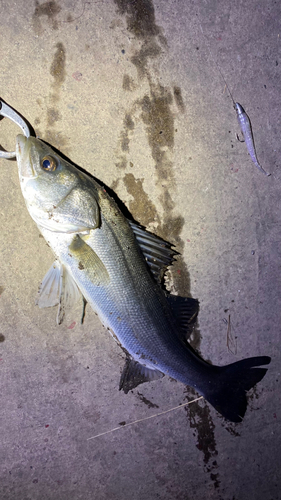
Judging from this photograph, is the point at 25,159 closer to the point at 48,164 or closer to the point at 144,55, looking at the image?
the point at 48,164

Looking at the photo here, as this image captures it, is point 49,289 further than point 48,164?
Yes

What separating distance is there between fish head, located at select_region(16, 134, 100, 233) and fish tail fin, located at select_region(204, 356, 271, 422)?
6.28 ft

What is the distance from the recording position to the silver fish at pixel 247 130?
3.16 metres

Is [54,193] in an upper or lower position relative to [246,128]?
lower

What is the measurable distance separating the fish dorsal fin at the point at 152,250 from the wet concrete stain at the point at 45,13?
2.16 metres

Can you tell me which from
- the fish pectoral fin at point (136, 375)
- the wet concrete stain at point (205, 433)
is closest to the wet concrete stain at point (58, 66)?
the fish pectoral fin at point (136, 375)

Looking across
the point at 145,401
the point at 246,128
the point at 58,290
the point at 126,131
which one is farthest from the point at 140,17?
the point at 145,401

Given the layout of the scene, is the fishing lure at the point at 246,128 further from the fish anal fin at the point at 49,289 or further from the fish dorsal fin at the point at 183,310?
the fish anal fin at the point at 49,289

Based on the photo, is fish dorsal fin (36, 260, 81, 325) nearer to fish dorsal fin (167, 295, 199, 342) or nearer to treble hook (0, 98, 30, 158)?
fish dorsal fin (167, 295, 199, 342)

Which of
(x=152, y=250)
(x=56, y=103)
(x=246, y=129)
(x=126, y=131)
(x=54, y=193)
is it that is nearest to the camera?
(x=54, y=193)

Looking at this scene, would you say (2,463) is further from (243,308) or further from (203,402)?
(243,308)

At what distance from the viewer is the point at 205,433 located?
3.30m

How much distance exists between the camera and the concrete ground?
295 centimetres

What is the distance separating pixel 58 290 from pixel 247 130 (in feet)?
8.65
